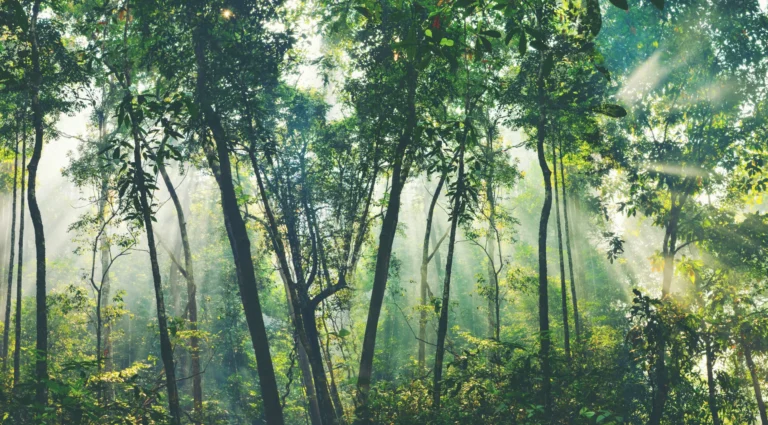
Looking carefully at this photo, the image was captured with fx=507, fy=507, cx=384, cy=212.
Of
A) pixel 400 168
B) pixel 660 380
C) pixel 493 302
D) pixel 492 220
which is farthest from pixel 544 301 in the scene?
pixel 493 302

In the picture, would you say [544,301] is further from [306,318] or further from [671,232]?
[671,232]

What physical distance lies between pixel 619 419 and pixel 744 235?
12570 millimetres

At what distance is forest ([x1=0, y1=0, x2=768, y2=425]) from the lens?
15.9 feet

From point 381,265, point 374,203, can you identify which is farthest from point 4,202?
point 381,265

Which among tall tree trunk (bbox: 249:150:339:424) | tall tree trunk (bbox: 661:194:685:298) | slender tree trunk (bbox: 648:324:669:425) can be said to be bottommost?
slender tree trunk (bbox: 648:324:669:425)

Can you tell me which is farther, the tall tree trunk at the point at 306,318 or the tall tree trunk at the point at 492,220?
the tall tree trunk at the point at 492,220

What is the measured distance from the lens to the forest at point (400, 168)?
191 inches

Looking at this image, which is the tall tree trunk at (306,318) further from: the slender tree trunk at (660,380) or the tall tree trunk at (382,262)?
the slender tree trunk at (660,380)

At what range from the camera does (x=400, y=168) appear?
8.53m

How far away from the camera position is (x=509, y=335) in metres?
Result: 23.3

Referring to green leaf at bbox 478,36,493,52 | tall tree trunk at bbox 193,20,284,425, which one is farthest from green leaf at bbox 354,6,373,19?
tall tree trunk at bbox 193,20,284,425

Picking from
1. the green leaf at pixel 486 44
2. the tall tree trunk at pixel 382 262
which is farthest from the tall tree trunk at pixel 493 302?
the green leaf at pixel 486 44

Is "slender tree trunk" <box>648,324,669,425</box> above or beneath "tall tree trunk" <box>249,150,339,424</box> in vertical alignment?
beneath

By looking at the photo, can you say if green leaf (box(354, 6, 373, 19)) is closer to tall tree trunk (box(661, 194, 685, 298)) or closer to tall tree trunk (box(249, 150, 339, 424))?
tall tree trunk (box(249, 150, 339, 424))
